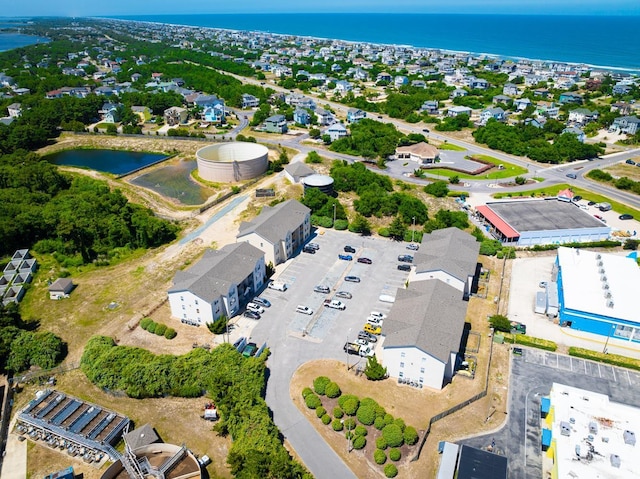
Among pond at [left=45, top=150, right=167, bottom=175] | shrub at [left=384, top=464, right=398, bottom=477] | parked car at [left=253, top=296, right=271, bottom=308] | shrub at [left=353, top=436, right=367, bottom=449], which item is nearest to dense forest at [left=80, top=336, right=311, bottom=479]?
shrub at [left=353, top=436, right=367, bottom=449]

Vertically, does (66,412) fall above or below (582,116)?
below

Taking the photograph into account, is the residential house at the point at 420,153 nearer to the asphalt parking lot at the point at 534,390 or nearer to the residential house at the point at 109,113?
the asphalt parking lot at the point at 534,390

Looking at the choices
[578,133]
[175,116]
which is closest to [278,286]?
[175,116]

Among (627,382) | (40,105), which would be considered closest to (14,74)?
(40,105)

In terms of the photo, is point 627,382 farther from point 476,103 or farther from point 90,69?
point 90,69

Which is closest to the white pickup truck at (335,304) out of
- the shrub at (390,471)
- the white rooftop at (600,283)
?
the shrub at (390,471)

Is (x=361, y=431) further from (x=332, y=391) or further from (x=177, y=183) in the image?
(x=177, y=183)

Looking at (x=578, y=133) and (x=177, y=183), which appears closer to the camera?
(x=177, y=183)
